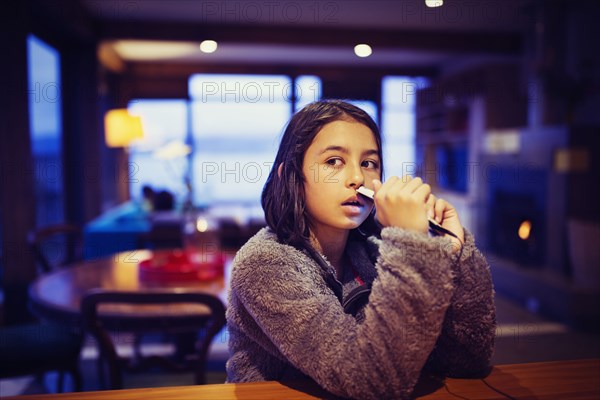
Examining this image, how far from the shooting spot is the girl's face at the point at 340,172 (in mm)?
766

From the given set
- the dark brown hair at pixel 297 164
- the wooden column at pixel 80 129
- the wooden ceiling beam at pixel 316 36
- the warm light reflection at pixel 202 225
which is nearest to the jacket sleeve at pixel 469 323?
the dark brown hair at pixel 297 164

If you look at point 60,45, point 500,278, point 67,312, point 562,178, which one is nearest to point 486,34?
point 562,178

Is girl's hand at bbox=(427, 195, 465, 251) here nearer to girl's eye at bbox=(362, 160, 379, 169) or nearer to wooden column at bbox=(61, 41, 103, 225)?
girl's eye at bbox=(362, 160, 379, 169)

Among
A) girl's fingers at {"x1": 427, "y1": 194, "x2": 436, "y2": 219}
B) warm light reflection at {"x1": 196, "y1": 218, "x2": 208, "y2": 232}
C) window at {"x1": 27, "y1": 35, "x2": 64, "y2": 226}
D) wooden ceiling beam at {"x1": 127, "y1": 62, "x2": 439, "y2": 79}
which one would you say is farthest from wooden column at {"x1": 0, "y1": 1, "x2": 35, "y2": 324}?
wooden ceiling beam at {"x1": 127, "y1": 62, "x2": 439, "y2": 79}

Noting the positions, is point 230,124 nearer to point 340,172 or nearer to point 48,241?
point 48,241

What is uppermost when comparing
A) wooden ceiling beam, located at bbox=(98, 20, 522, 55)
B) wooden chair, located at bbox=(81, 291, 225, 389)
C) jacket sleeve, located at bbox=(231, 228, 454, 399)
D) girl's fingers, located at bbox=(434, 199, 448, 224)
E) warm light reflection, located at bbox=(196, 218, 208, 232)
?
wooden ceiling beam, located at bbox=(98, 20, 522, 55)

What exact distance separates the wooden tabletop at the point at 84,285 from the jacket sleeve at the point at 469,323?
97 centimetres

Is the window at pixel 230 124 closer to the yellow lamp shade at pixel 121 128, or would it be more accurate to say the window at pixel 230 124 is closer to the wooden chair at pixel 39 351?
the yellow lamp shade at pixel 121 128

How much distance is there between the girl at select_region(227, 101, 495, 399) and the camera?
63 centimetres

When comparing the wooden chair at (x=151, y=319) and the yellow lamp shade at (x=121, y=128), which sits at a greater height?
the yellow lamp shade at (x=121, y=128)

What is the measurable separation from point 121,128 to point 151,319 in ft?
10.2

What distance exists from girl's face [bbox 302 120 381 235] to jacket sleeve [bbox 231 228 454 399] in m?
0.11

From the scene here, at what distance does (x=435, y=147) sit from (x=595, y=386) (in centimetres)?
757

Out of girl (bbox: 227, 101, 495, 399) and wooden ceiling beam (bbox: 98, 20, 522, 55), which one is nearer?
girl (bbox: 227, 101, 495, 399)
